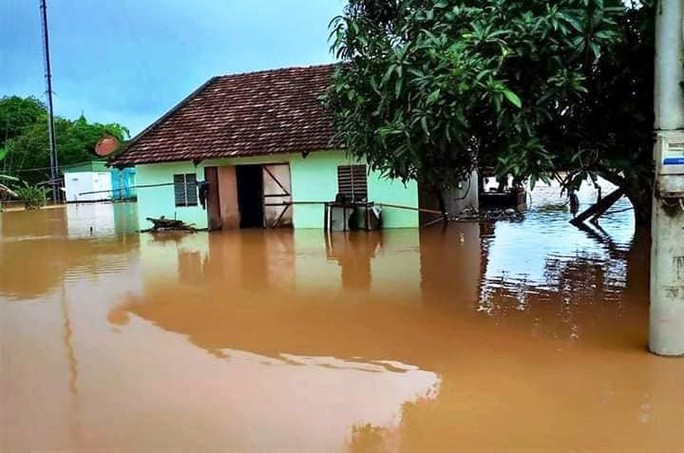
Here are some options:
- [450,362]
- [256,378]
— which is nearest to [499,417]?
[450,362]

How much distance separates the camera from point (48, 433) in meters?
4.42

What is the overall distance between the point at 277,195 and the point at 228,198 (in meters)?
1.44

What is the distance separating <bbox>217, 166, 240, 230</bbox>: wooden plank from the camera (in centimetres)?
1822

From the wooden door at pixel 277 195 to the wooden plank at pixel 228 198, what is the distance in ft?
2.92

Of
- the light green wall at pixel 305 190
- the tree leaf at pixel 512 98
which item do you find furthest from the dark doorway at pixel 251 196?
the tree leaf at pixel 512 98

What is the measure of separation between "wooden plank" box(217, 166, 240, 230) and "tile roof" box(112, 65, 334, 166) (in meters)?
0.80

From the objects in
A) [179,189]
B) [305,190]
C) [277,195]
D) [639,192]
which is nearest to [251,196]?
[277,195]

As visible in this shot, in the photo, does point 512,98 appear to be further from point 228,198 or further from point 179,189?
point 179,189

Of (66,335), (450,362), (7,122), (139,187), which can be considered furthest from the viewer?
(7,122)

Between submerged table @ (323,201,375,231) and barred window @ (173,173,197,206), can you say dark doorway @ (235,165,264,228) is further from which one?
submerged table @ (323,201,375,231)

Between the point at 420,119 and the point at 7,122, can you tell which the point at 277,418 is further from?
the point at 7,122

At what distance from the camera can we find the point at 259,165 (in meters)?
18.1

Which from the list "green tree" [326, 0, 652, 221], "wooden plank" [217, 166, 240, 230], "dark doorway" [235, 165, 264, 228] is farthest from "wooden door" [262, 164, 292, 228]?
"green tree" [326, 0, 652, 221]

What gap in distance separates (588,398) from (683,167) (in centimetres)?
206
